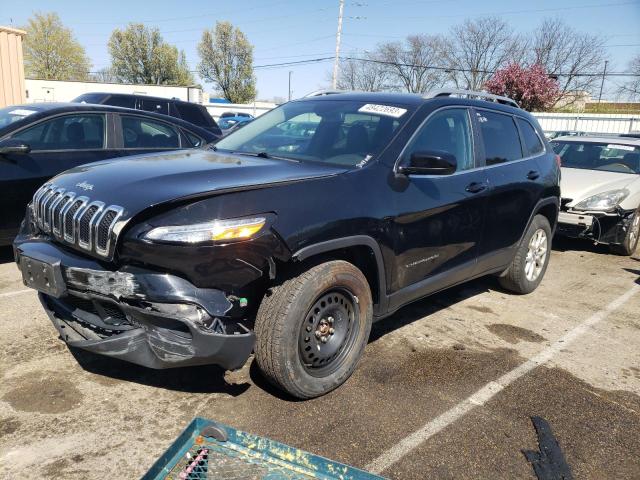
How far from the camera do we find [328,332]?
10.4 ft

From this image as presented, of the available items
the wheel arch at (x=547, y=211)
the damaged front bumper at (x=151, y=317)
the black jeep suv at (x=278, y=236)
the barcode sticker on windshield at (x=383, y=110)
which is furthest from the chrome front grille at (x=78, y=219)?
the wheel arch at (x=547, y=211)

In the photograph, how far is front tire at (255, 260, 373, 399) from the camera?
9.20ft

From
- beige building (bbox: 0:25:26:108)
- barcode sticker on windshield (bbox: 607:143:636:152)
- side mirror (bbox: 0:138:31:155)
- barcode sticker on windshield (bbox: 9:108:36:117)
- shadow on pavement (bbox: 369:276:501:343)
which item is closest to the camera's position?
shadow on pavement (bbox: 369:276:501:343)

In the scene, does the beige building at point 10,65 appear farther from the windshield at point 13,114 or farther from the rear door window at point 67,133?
the rear door window at point 67,133

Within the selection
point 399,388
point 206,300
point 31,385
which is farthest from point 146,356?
point 399,388

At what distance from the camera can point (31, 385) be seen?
315 cm

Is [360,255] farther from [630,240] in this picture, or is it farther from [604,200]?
[630,240]

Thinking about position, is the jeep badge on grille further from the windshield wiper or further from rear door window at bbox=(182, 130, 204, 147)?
rear door window at bbox=(182, 130, 204, 147)

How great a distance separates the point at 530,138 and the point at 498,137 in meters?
0.74

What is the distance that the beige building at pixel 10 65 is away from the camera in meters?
14.0

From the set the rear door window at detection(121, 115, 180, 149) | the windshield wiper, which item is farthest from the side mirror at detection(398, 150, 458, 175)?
the rear door window at detection(121, 115, 180, 149)

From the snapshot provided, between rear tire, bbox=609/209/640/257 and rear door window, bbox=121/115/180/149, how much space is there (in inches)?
239

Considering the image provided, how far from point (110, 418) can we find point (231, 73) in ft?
199

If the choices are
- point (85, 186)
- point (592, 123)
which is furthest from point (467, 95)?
point (592, 123)
